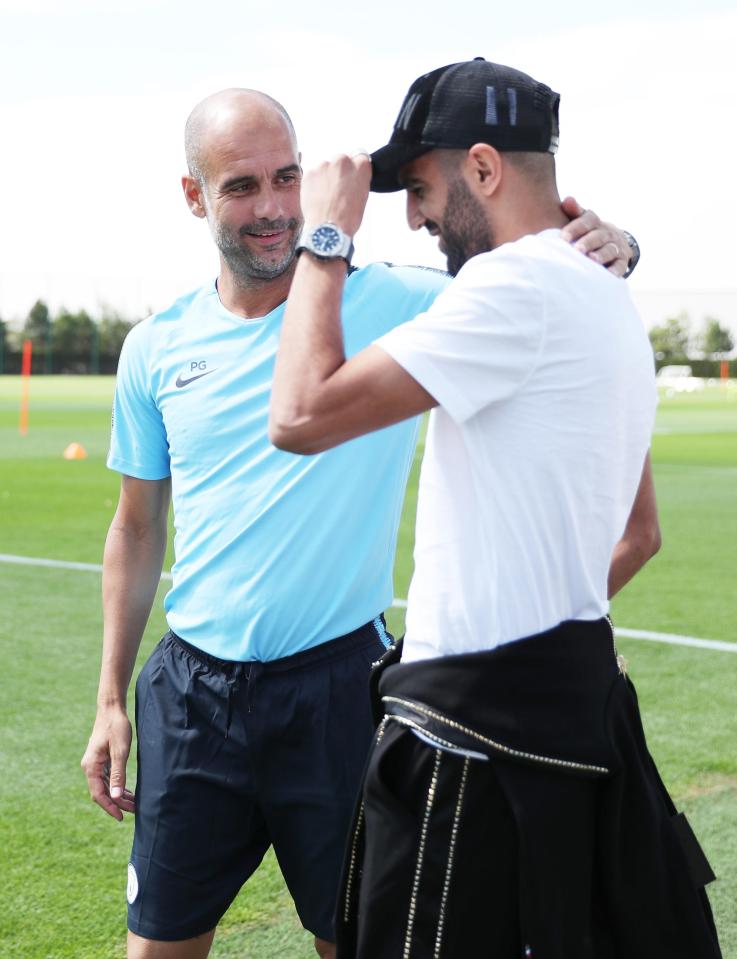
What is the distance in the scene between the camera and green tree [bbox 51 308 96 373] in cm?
6412

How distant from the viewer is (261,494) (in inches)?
122

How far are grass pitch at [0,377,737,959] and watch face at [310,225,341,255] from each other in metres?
2.49

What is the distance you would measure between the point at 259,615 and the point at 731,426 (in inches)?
1200

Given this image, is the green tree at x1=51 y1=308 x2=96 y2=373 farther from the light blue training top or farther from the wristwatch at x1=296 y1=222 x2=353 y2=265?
the wristwatch at x1=296 y1=222 x2=353 y2=265

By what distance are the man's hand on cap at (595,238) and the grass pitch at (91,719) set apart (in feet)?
8.22

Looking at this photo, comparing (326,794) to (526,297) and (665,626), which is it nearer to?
(526,297)

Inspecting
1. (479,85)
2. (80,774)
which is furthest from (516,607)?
(80,774)

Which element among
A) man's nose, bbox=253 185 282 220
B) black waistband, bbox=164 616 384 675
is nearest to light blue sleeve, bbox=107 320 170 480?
man's nose, bbox=253 185 282 220

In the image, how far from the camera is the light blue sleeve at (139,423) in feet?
11.0

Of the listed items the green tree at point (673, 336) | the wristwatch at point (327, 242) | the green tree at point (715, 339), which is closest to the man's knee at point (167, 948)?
the wristwatch at point (327, 242)

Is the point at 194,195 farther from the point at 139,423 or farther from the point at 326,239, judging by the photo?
the point at 326,239

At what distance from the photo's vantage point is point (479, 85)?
229cm

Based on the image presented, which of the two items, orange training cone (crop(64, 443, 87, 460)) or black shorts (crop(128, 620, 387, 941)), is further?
orange training cone (crop(64, 443, 87, 460))

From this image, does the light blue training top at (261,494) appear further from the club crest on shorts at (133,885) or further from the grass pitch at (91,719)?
the grass pitch at (91,719)
